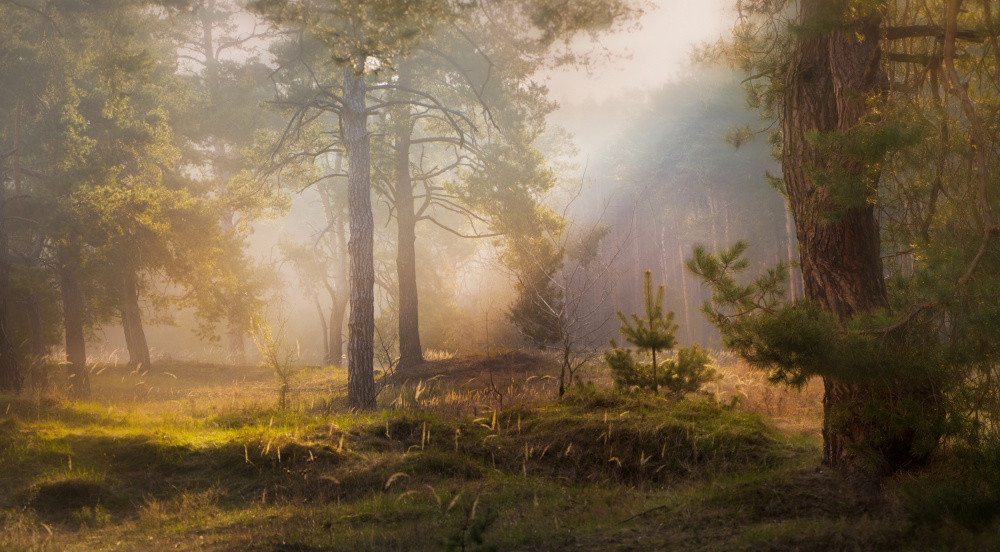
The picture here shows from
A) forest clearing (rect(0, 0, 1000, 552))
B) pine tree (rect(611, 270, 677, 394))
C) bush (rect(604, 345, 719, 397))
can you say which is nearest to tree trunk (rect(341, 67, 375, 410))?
forest clearing (rect(0, 0, 1000, 552))

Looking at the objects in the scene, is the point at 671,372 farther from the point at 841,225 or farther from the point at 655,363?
the point at 841,225

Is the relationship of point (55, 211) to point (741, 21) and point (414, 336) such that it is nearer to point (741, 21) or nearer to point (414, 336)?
point (414, 336)

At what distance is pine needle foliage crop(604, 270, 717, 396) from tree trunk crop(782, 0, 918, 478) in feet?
8.23

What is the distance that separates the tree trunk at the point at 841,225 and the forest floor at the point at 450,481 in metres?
0.34

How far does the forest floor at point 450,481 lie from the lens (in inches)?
179

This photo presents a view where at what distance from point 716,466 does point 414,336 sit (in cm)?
1231

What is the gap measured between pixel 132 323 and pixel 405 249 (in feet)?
27.1

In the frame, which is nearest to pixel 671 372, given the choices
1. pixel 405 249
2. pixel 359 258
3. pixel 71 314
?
pixel 359 258

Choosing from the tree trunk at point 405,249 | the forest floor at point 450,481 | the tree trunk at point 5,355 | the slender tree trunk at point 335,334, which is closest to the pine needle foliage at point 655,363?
the forest floor at point 450,481

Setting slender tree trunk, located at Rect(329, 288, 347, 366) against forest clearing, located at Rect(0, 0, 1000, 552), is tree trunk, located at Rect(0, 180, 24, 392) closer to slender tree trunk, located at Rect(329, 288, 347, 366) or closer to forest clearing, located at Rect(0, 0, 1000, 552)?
forest clearing, located at Rect(0, 0, 1000, 552)

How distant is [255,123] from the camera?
891 inches

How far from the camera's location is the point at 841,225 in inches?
204

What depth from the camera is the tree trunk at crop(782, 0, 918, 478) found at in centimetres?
488

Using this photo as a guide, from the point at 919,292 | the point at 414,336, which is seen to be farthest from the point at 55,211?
the point at 919,292
